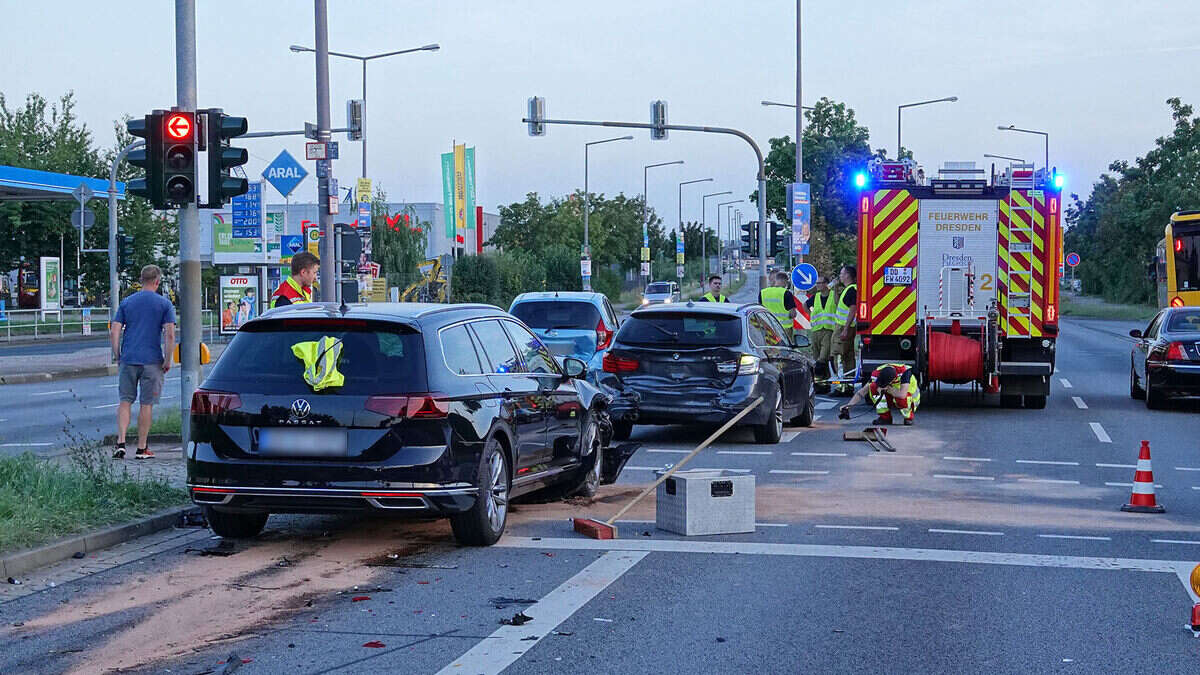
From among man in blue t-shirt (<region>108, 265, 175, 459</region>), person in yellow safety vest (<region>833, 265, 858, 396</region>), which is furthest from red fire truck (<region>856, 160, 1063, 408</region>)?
man in blue t-shirt (<region>108, 265, 175, 459</region>)

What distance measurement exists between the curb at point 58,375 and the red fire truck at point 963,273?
16.0 meters

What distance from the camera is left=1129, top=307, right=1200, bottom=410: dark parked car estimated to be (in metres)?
19.1

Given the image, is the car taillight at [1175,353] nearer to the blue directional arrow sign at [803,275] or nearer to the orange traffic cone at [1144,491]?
the orange traffic cone at [1144,491]

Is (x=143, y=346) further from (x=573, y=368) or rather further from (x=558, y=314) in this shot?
(x=558, y=314)

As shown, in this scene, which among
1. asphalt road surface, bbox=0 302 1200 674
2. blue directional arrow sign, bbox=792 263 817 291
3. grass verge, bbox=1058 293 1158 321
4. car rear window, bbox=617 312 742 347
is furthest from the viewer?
grass verge, bbox=1058 293 1158 321

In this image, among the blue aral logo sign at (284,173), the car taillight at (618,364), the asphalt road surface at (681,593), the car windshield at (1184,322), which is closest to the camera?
the asphalt road surface at (681,593)

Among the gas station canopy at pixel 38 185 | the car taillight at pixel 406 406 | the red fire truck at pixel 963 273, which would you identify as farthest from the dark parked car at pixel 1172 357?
the gas station canopy at pixel 38 185

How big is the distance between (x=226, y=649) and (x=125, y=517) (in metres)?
3.35

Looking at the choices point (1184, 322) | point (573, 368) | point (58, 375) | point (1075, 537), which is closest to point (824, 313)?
point (1184, 322)

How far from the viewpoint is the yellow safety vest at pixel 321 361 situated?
28.1 feet

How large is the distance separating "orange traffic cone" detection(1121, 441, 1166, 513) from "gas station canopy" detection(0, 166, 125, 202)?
121 feet

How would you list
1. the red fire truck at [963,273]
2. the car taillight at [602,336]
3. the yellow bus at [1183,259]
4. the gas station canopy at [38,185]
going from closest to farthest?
1. the red fire truck at [963,273]
2. the car taillight at [602,336]
3. the yellow bus at [1183,259]
4. the gas station canopy at [38,185]

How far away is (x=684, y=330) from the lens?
15.2 metres

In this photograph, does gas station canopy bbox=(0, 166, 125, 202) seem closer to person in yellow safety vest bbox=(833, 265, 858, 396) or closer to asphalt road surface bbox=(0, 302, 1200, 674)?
person in yellow safety vest bbox=(833, 265, 858, 396)
